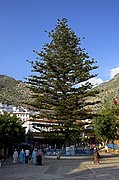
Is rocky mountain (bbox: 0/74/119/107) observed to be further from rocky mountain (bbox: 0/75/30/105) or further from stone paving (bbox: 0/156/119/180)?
stone paving (bbox: 0/156/119/180)

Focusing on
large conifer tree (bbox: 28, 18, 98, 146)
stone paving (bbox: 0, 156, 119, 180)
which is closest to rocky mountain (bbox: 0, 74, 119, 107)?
large conifer tree (bbox: 28, 18, 98, 146)

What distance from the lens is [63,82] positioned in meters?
29.2

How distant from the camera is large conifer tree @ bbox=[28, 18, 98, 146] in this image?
28.6m

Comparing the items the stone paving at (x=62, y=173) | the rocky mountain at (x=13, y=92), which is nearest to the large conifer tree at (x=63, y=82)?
the stone paving at (x=62, y=173)

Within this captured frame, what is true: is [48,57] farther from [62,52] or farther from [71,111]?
[71,111]

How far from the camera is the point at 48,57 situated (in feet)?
96.6

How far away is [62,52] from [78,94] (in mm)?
4860

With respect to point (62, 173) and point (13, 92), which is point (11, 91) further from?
point (62, 173)

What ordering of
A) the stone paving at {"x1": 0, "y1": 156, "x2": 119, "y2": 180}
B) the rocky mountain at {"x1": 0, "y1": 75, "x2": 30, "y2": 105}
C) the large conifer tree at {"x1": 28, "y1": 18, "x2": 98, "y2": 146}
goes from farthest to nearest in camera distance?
the rocky mountain at {"x1": 0, "y1": 75, "x2": 30, "y2": 105}, the large conifer tree at {"x1": 28, "y1": 18, "x2": 98, "y2": 146}, the stone paving at {"x1": 0, "y1": 156, "x2": 119, "y2": 180}

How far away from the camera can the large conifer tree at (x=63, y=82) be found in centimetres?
2858

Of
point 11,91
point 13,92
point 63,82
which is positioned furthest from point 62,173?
point 11,91

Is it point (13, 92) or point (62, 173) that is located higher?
point (13, 92)

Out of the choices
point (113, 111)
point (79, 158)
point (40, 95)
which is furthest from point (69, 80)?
point (113, 111)

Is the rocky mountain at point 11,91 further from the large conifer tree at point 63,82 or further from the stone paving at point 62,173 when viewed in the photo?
the stone paving at point 62,173
